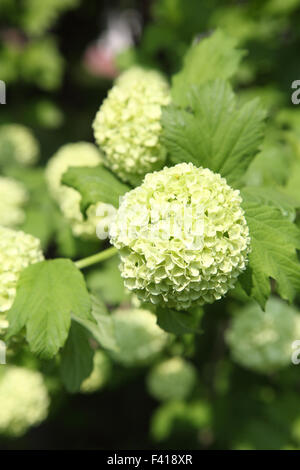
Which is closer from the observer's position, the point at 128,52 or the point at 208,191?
the point at 208,191

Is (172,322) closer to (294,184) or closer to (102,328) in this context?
(102,328)

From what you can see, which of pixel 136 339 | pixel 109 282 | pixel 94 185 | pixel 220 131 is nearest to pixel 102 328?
pixel 94 185

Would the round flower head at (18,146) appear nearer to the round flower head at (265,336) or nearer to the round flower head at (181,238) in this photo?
the round flower head at (265,336)

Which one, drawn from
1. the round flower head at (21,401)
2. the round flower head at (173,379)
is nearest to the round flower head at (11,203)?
the round flower head at (21,401)

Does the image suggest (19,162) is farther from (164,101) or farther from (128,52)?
(164,101)

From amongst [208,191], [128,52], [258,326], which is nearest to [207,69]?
[208,191]

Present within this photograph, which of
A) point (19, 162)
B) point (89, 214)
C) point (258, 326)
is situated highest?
point (19, 162)
